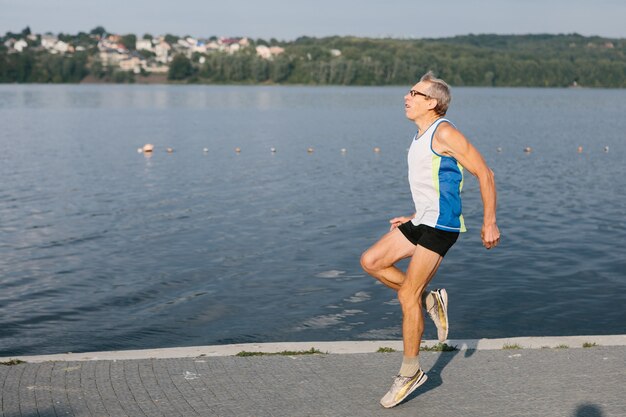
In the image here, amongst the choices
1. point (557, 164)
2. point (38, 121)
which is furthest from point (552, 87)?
point (557, 164)

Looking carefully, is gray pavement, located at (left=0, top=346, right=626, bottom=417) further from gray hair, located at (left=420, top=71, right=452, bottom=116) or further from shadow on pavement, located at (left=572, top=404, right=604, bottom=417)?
gray hair, located at (left=420, top=71, right=452, bottom=116)

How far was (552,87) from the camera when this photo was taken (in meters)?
196

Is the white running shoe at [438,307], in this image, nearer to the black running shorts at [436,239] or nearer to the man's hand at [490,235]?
the black running shorts at [436,239]

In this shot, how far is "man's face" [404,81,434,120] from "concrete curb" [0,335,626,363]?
2.15 metres

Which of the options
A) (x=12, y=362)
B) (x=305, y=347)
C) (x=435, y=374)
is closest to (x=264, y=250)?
(x=305, y=347)

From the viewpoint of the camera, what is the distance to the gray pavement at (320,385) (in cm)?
592

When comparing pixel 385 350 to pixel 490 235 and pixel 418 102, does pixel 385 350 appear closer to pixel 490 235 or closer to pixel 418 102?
pixel 490 235

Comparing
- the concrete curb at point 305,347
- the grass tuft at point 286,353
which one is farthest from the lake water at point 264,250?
the grass tuft at point 286,353

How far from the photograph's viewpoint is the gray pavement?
592cm

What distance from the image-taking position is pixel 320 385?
6.43 meters

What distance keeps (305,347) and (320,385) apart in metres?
0.96

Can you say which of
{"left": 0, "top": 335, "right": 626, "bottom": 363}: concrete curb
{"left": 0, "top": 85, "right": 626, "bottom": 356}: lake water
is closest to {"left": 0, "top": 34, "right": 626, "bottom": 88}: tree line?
{"left": 0, "top": 85, "right": 626, "bottom": 356}: lake water

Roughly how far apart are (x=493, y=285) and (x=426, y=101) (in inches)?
301

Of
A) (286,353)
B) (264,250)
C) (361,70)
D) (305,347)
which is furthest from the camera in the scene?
(361,70)
